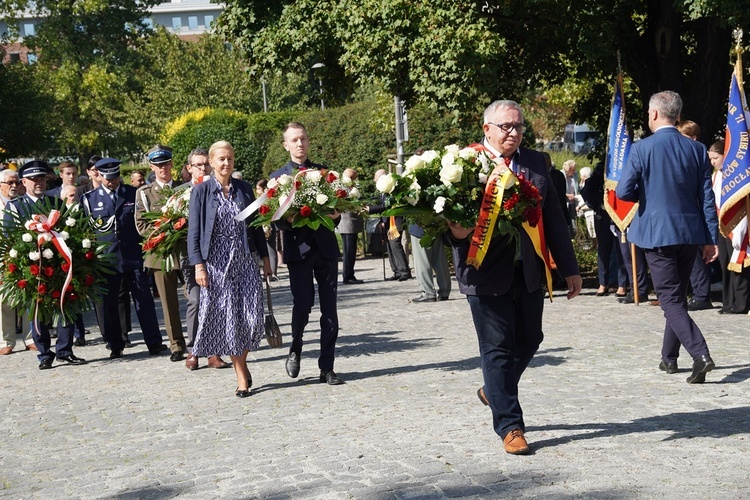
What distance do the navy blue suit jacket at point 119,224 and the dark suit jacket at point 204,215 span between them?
322 cm

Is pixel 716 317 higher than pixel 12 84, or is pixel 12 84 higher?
pixel 12 84

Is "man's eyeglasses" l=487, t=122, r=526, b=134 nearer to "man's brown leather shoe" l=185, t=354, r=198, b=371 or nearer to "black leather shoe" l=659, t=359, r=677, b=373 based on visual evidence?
"black leather shoe" l=659, t=359, r=677, b=373

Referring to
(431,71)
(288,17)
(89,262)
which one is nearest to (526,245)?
(89,262)

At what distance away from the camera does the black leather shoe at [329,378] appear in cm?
976

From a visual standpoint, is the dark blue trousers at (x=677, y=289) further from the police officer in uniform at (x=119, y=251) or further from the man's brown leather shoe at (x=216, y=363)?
the police officer in uniform at (x=119, y=251)

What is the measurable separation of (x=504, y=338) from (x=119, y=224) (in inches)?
276

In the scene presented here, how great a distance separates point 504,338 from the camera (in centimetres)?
679

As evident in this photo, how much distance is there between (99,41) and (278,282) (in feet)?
209

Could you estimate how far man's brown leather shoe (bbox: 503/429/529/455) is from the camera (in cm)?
669

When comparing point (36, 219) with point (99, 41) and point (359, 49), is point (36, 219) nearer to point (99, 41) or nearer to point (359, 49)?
point (359, 49)

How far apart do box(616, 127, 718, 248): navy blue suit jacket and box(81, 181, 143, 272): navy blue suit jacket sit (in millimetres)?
5966

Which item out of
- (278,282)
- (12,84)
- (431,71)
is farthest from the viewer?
(12,84)

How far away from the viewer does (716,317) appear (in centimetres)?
1312

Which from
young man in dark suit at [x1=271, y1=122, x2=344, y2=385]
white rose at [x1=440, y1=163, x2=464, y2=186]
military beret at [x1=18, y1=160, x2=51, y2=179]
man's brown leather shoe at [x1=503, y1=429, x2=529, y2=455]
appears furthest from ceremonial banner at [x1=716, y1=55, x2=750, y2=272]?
military beret at [x1=18, y1=160, x2=51, y2=179]
